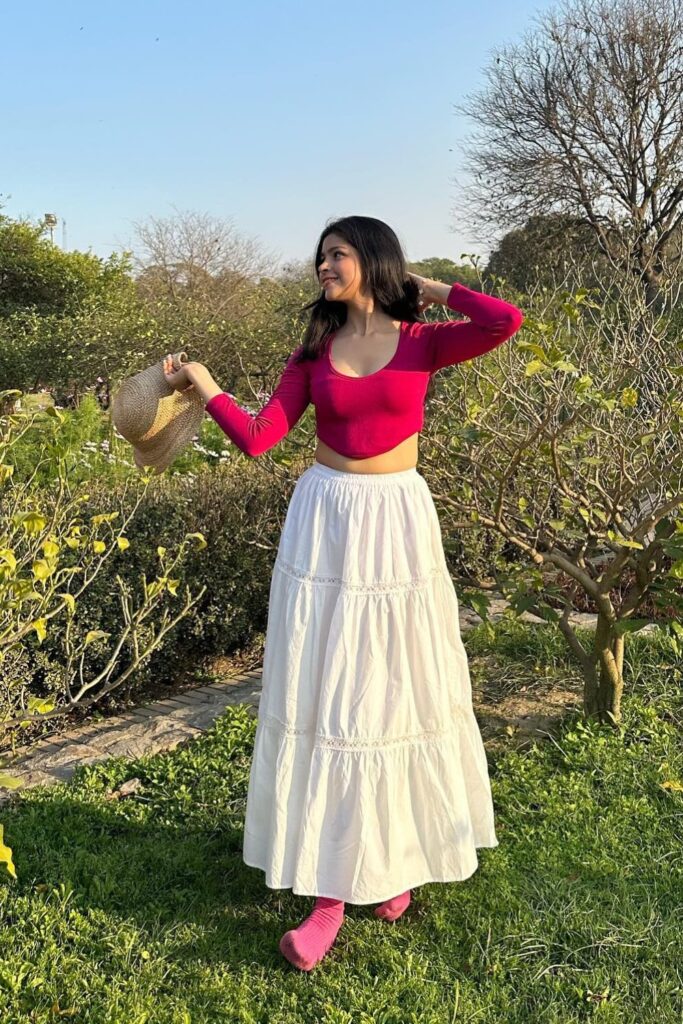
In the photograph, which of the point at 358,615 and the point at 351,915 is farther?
the point at 351,915

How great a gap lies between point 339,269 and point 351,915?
65.0 inches

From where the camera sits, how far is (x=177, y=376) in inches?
77.5

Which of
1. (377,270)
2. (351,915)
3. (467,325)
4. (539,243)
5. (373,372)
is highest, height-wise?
(539,243)

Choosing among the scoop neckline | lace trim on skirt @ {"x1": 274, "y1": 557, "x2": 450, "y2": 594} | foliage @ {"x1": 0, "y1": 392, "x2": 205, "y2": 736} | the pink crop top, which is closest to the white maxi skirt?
lace trim on skirt @ {"x1": 274, "y1": 557, "x2": 450, "y2": 594}

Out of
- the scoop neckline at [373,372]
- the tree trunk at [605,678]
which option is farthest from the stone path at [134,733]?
the scoop neckline at [373,372]

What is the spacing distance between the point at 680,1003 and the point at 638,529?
4.79 ft

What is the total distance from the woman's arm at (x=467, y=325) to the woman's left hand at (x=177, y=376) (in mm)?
578

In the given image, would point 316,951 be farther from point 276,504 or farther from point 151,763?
point 276,504

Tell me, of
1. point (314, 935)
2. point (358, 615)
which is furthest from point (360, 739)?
point (314, 935)

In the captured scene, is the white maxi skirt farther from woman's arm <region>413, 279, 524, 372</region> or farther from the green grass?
woman's arm <region>413, 279, 524, 372</region>

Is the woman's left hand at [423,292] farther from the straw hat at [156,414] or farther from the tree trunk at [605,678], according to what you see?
the tree trunk at [605,678]

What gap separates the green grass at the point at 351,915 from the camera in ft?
6.06

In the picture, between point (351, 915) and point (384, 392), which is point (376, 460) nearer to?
point (384, 392)

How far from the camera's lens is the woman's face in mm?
1931
